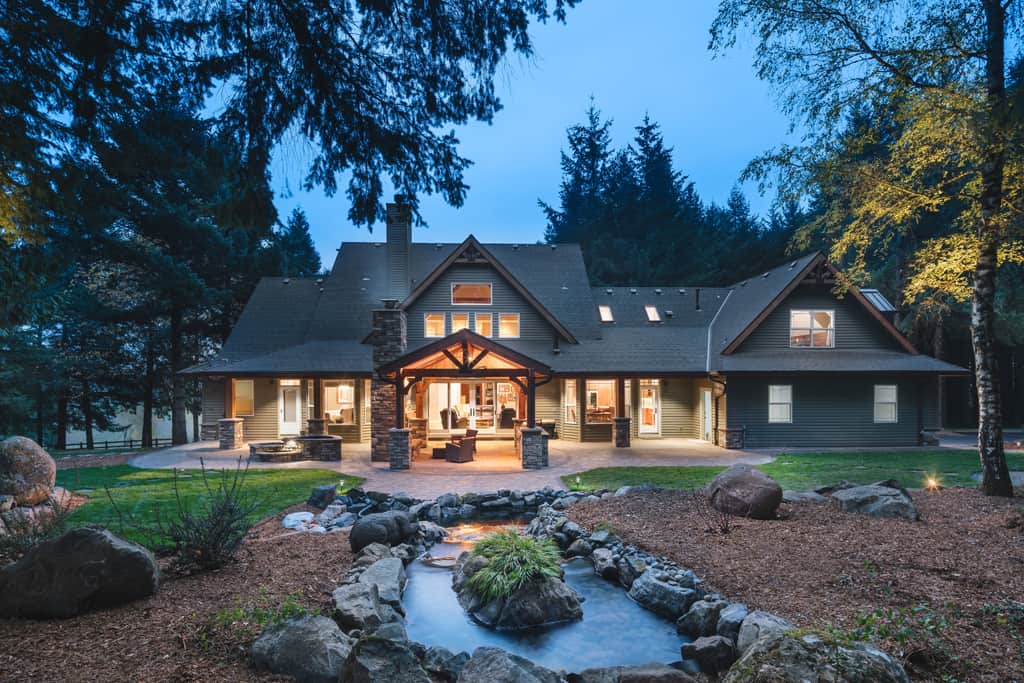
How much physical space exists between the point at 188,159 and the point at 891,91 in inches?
399

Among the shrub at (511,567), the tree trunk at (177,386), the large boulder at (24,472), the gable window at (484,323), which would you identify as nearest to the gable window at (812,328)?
the gable window at (484,323)

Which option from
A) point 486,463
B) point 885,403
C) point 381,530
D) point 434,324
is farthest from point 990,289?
point 434,324

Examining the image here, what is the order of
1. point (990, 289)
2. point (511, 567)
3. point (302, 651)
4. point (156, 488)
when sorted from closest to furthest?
point (302, 651), point (511, 567), point (990, 289), point (156, 488)

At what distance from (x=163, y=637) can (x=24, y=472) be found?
7204mm

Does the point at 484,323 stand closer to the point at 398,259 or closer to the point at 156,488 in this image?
the point at 398,259

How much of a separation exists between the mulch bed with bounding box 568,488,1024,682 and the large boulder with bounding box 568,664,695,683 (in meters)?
1.24

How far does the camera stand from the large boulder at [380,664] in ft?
10.5

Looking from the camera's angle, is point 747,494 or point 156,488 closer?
point 747,494

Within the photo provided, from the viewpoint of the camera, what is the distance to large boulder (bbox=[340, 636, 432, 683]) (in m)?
3.19

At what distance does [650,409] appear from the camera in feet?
64.7

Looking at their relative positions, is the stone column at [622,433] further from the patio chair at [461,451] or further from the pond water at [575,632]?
the pond water at [575,632]

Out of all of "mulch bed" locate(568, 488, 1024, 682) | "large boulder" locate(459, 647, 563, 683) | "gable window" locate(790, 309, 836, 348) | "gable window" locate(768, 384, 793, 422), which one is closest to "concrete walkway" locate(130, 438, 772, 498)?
"gable window" locate(768, 384, 793, 422)

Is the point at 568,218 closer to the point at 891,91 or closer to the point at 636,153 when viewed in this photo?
the point at 636,153

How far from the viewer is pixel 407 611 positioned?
6180 millimetres
